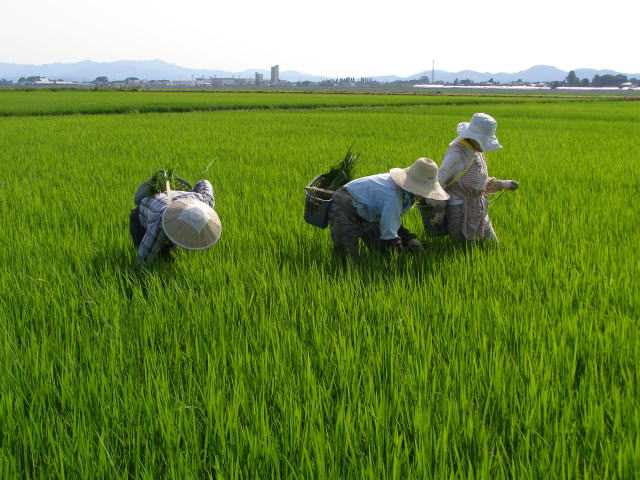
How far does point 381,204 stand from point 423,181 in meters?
0.23

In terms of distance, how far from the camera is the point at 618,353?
1572mm

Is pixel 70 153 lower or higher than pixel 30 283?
higher

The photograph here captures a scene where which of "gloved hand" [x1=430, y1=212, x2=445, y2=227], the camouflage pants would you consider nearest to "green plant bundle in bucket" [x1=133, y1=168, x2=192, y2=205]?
the camouflage pants

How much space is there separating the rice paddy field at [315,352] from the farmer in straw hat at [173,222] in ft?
0.43

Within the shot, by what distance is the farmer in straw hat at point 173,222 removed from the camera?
2.09m

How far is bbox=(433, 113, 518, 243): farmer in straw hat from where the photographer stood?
2.69 metres

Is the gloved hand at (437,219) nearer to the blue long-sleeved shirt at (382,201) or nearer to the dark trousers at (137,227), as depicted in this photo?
the blue long-sleeved shirt at (382,201)

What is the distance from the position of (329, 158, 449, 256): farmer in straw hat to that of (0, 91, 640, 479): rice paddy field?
136 millimetres

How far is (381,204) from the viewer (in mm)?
2455

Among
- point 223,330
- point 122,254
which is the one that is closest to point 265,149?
point 122,254

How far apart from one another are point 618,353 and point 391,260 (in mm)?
1087

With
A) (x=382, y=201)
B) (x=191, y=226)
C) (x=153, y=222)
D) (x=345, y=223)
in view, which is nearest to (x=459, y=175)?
(x=382, y=201)

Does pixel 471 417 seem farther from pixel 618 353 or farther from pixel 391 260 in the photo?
pixel 391 260

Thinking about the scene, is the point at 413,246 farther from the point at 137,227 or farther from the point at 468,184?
the point at 137,227
